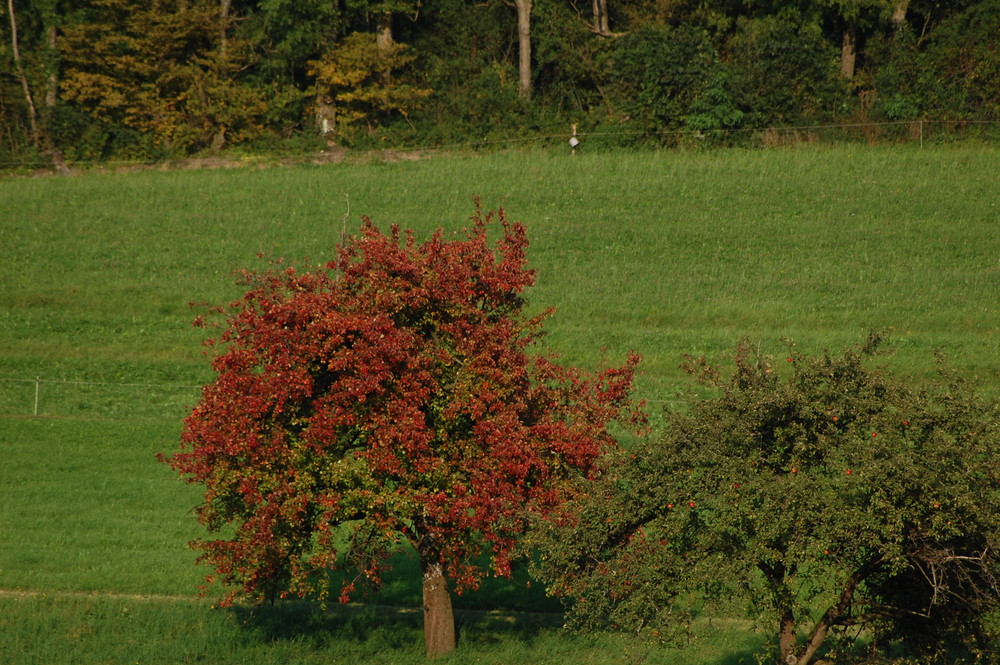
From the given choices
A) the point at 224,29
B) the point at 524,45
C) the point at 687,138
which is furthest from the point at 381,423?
the point at 224,29

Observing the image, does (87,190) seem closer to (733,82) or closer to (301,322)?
(733,82)

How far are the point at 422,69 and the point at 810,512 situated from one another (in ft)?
189

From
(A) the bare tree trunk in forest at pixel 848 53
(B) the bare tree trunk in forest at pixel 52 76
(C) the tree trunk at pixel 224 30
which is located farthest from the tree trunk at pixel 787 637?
(B) the bare tree trunk in forest at pixel 52 76

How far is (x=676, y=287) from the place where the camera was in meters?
40.9

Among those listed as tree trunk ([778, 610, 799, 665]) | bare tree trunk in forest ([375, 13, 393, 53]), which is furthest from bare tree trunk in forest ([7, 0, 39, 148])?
tree trunk ([778, 610, 799, 665])

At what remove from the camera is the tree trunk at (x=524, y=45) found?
2457 inches

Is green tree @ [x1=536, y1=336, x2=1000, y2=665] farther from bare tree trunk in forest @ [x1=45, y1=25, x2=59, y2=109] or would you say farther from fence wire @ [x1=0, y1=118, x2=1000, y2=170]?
bare tree trunk in forest @ [x1=45, y1=25, x2=59, y2=109]

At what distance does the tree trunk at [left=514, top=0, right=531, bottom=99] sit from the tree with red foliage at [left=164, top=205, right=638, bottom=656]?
156 feet

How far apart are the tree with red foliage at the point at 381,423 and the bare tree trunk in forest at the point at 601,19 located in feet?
165

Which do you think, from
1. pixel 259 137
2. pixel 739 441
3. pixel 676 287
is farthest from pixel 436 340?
pixel 259 137

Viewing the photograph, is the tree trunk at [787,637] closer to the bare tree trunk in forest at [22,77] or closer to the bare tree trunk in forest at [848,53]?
the bare tree trunk in forest at [848,53]

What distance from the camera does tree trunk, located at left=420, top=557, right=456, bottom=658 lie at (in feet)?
57.7

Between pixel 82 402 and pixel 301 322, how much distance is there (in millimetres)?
19367

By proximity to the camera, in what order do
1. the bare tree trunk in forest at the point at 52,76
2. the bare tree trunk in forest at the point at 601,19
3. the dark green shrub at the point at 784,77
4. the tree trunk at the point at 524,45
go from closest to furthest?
the dark green shrub at the point at 784,77
the bare tree trunk in forest at the point at 52,76
the tree trunk at the point at 524,45
the bare tree trunk in forest at the point at 601,19
